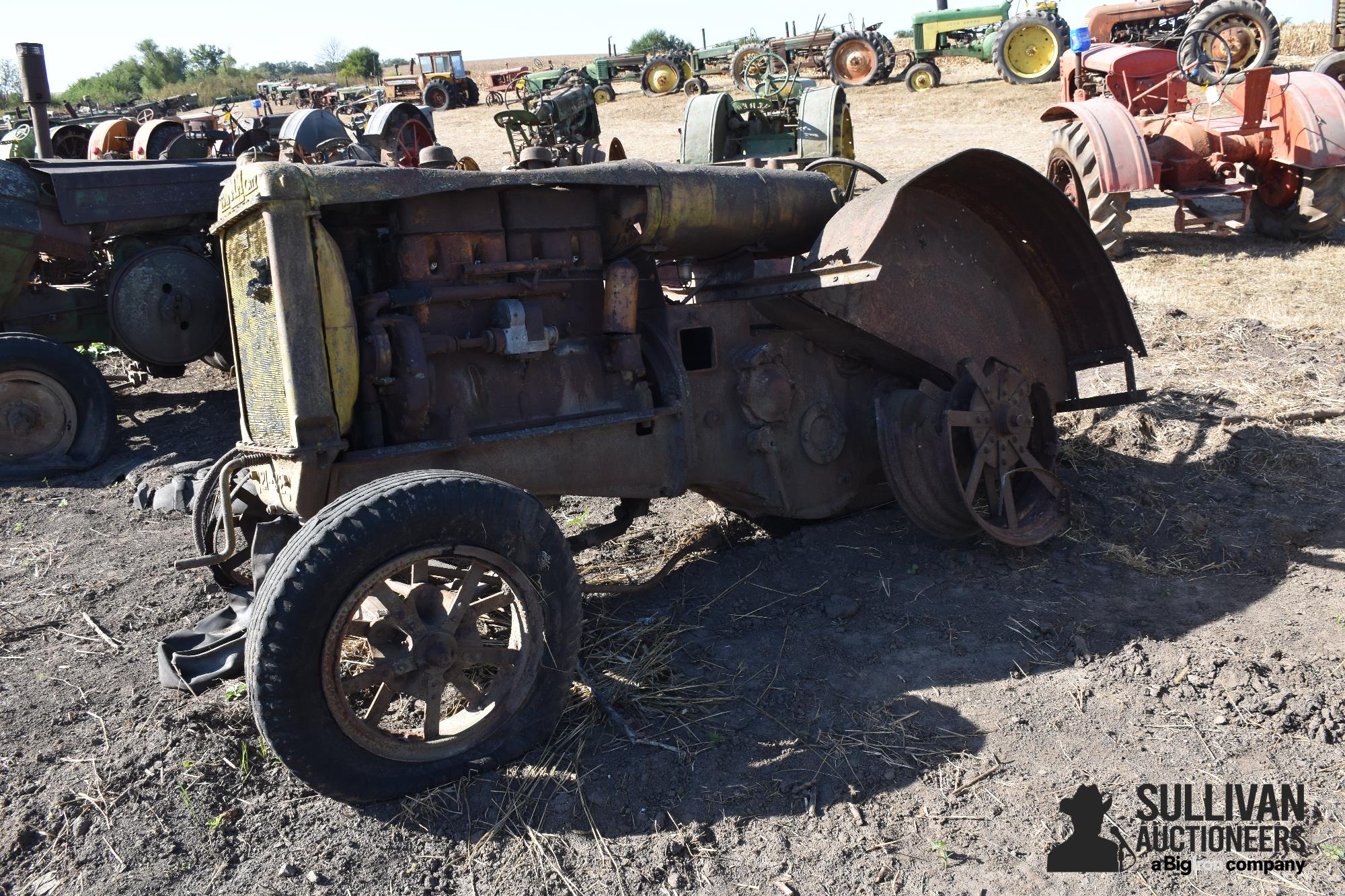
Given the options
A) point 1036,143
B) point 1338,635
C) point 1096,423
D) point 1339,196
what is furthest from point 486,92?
point 1338,635

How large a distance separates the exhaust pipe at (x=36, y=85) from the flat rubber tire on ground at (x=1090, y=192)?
8742 mm

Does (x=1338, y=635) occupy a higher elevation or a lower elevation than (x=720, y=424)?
lower

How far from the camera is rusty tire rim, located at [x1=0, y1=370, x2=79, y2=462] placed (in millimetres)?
6762

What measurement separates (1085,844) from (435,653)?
5.97 ft

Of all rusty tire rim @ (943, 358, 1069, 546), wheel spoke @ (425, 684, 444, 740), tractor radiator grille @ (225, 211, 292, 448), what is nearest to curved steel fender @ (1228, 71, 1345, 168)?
rusty tire rim @ (943, 358, 1069, 546)

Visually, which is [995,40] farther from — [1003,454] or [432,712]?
[432,712]

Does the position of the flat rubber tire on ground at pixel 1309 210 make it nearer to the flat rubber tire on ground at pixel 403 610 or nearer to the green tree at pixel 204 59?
the flat rubber tire on ground at pixel 403 610

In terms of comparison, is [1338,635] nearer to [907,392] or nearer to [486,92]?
[907,392]

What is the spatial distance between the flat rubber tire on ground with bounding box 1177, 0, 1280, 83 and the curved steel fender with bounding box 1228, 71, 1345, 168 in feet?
32.4

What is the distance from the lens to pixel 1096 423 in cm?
584

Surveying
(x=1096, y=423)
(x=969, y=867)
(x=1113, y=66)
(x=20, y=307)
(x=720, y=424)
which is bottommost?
(x=969, y=867)

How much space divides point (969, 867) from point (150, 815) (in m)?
2.24

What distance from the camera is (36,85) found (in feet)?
30.2

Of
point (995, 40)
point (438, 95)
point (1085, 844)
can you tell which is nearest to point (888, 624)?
point (1085, 844)
